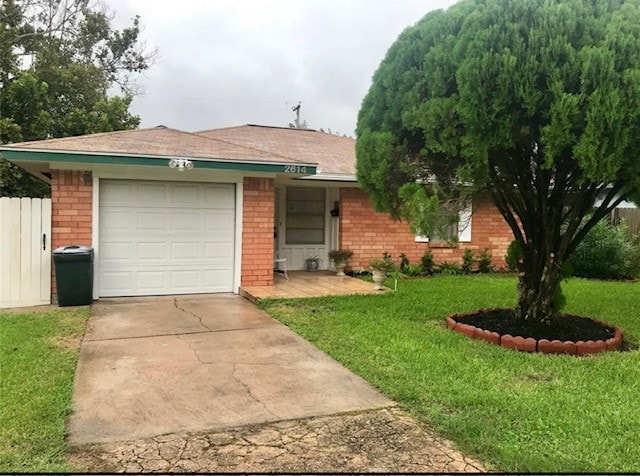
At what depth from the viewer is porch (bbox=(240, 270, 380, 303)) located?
31.2 ft

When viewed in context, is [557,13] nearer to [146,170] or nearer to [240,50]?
[146,170]

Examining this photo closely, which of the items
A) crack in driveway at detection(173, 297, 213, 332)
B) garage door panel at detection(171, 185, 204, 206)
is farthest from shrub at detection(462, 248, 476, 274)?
crack in driveway at detection(173, 297, 213, 332)

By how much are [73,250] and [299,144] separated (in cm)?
788

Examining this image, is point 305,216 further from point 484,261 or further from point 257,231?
point 484,261

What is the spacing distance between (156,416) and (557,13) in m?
5.48

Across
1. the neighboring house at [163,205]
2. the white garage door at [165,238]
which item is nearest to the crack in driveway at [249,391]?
the neighboring house at [163,205]

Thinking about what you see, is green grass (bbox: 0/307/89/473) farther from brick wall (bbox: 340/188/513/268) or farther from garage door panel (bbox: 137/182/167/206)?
brick wall (bbox: 340/188/513/268)

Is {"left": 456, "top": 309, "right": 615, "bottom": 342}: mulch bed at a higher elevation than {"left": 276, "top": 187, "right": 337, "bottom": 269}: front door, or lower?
lower

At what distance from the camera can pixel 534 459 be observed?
132 inches

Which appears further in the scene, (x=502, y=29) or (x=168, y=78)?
(x=168, y=78)

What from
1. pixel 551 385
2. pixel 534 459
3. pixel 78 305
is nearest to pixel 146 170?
pixel 78 305

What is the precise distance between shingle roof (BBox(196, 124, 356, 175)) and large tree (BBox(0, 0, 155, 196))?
599cm

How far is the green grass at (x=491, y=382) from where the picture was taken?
3543 mm

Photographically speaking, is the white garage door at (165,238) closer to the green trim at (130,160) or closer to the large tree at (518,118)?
the green trim at (130,160)
